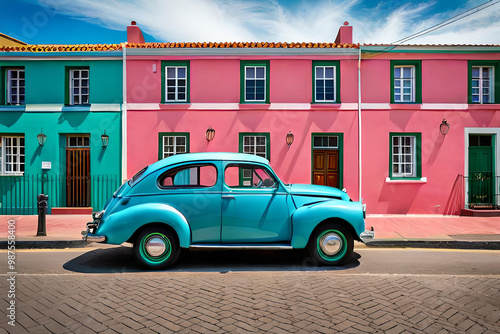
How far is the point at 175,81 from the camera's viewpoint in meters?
12.7

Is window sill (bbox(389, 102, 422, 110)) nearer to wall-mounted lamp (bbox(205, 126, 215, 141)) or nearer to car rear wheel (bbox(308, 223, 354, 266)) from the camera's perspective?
wall-mounted lamp (bbox(205, 126, 215, 141))

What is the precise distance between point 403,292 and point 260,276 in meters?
1.99

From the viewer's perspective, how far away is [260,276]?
5285 millimetres

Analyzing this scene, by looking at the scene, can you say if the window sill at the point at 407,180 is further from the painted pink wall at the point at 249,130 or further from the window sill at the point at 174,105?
the window sill at the point at 174,105

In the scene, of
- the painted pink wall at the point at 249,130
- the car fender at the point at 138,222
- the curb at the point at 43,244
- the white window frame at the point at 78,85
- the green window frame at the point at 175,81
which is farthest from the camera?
the white window frame at the point at 78,85

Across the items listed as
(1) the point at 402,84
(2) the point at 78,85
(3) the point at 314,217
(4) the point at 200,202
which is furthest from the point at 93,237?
(1) the point at 402,84

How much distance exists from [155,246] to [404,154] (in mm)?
10121

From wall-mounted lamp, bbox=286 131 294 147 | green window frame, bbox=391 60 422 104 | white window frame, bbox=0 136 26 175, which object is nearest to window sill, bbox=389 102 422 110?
green window frame, bbox=391 60 422 104

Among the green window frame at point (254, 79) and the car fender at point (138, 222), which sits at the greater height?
the green window frame at point (254, 79)

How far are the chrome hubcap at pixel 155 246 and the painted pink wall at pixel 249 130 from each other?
23.1ft

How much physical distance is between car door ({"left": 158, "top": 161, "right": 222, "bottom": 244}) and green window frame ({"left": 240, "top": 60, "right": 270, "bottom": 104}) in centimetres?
719

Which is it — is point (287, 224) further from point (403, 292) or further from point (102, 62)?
point (102, 62)

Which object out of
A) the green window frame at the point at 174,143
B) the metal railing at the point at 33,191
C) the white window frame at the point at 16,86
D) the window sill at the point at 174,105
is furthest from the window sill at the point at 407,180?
the white window frame at the point at 16,86

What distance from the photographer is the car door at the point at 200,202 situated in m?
5.73
